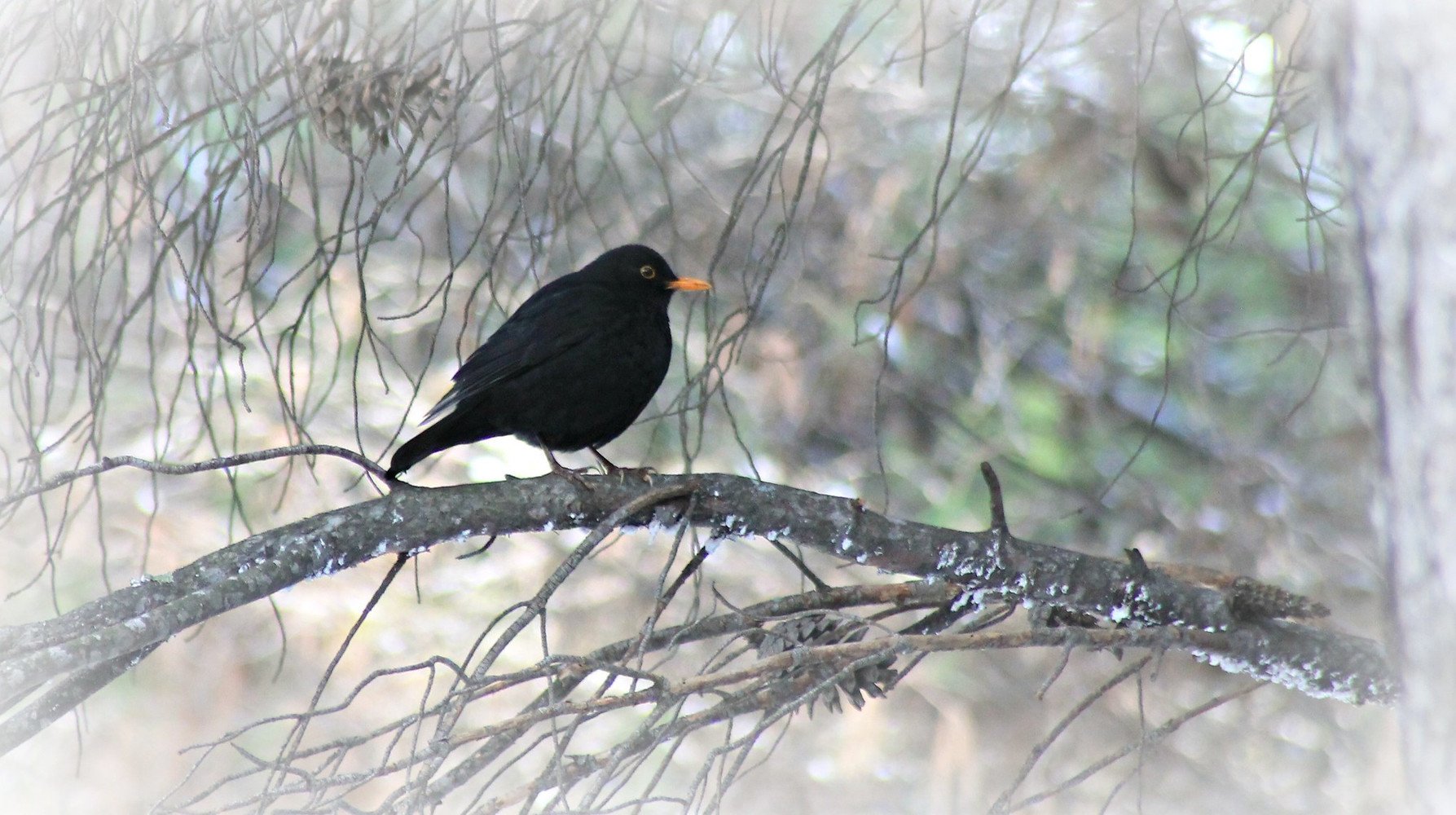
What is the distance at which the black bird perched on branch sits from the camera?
134 inches

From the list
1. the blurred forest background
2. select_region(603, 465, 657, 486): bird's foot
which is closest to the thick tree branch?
select_region(603, 465, 657, 486): bird's foot

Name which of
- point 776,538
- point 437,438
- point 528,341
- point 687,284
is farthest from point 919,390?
point 776,538

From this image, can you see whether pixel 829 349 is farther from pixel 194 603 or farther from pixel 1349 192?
pixel 1349 192

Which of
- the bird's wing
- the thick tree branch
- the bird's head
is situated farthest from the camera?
the bird's head

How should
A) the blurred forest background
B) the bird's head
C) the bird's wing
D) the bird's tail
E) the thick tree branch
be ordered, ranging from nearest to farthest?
the thick tree branch, the bird's tail, the bird's wing, the bird's head, the blurred forest background

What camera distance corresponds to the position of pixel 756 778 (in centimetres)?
704

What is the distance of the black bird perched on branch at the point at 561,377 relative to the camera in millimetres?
3416

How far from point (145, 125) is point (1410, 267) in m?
2.52

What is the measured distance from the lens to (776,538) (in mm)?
Result: 2551

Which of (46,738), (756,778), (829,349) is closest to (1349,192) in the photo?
(829,349)

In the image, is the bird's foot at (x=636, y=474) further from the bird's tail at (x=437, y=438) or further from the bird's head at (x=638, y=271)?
the bird's head at (x=638, y=271)

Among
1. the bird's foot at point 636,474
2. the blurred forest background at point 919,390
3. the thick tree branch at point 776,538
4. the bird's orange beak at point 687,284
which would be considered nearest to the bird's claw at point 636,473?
the bird's foot at point 636,474

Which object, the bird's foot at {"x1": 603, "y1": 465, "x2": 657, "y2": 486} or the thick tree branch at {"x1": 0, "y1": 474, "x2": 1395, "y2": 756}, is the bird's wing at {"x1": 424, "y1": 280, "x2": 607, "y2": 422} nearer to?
the bird's foot at {"x1": 603, "y1": 465, "x2": 657, "y2": 486}

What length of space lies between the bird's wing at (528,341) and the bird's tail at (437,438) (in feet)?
0.20
